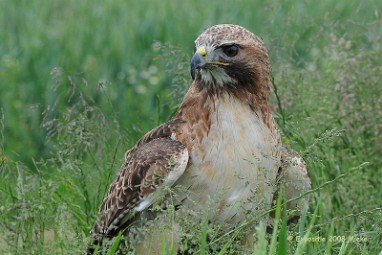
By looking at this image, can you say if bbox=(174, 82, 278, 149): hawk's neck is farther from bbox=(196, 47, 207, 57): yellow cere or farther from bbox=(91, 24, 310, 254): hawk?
bbox=(196, 47, 207, 57): yellow cere

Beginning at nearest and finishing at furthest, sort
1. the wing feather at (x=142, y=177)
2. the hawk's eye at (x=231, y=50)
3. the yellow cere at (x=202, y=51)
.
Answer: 1. the wing feather at (x=142, y=177)
2. the yellow cere at (x=202, y=51)
3. the hawk's eye at (x=231, y=50)

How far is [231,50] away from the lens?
557cm

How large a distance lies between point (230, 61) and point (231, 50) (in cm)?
6

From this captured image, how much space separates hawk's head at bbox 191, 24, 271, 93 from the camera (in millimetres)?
5527

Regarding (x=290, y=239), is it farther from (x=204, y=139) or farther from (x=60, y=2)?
(x=60, y=2)

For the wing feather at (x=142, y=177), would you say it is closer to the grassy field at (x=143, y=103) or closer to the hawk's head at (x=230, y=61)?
the grassy field at (x=143, y=103)

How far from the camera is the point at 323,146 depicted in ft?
21.6

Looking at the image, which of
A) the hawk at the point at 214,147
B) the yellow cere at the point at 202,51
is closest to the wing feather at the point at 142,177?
the hawk at the point at 214,147

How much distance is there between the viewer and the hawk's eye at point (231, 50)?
18.2 ft

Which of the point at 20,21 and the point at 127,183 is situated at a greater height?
the point at 127,183

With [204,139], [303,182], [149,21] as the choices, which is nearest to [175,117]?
[204,139]

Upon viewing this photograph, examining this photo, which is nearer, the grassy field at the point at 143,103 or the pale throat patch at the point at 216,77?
the grassy field at the point at 143,103

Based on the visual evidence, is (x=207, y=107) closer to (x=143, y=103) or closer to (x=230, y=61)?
(x=230, y=61)

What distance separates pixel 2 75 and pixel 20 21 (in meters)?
1.46
